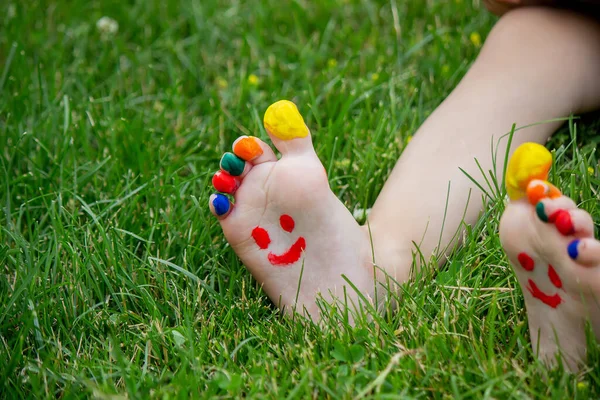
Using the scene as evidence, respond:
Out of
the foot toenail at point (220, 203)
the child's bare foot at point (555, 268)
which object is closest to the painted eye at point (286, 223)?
the foot toenail at point (220, 203)

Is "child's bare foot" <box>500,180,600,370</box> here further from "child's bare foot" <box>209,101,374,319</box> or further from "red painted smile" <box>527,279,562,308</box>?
"child's bare foot" <box>209,101,374,319</box>

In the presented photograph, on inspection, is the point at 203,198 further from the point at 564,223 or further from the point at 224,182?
the point at 564,223

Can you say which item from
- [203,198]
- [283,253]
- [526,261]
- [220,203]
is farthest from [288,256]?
[526,261]

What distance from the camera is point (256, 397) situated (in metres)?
1.07

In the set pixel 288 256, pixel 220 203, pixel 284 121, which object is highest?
pixel 284 121

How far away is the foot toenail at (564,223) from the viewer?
0.98 metres

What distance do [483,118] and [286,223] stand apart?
48cm

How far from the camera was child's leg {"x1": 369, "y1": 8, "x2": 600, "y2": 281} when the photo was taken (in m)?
1.32

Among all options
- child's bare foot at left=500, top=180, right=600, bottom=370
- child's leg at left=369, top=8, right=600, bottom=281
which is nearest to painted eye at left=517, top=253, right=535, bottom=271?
child's bare foot at left=500, top=180, right=600, bottom=370

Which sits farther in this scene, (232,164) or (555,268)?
(232,164)

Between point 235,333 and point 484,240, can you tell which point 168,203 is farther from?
point 484,240

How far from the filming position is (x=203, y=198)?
1518 mm

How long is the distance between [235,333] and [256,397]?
0.21 meters

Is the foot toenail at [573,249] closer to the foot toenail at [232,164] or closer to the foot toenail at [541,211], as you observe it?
the foot toenail at [541,211]
